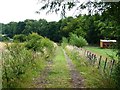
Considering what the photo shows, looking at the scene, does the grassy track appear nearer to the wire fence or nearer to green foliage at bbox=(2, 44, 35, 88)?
the wire fence

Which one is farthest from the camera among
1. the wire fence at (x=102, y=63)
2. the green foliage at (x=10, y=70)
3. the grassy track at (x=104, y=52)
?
the wire fence at (x=102, y=63)

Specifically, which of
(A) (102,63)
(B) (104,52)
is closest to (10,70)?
(A) (102,63)

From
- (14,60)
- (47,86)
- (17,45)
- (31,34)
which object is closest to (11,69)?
(14,60)

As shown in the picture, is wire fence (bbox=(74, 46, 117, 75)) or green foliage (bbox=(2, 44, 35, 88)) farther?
wire fence (bbox=(74, 46, 117, 75))

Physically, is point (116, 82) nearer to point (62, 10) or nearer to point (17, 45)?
point (62, 10)

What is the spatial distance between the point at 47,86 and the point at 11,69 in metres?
1.13

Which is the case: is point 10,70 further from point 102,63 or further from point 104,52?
point 104,52

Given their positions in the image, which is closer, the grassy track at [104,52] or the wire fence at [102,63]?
the grassy track at [104,52]

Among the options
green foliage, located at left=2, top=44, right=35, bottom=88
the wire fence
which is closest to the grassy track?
the wire fence

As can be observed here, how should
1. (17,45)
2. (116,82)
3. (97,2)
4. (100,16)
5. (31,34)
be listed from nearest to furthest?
(116,82), (97,2), (100,16), (17,45), (31,34)

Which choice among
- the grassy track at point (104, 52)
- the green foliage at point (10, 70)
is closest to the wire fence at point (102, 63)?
the grassy track at point (104, 52)

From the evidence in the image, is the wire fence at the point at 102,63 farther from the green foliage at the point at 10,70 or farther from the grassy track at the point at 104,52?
the green foliage at the point at 10,70

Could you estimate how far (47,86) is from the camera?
6.48 metres

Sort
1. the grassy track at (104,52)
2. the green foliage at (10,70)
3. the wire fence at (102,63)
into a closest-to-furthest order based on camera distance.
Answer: the green foliage at (10,70), the grassy track at (104,52), the wire fence at (102,63)
